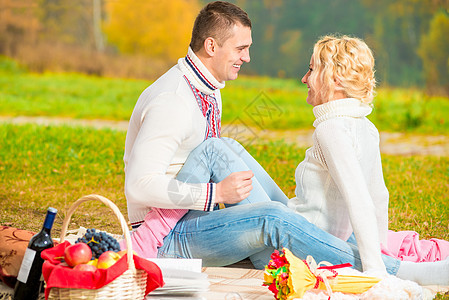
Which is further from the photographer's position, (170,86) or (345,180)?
(170,86)

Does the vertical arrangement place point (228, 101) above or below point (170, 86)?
below

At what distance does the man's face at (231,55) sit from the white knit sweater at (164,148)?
219 millimetres

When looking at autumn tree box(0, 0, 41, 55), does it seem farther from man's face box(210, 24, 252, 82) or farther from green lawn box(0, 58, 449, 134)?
man's face box(210, 24, 252, 82)

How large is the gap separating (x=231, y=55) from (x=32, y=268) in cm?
146

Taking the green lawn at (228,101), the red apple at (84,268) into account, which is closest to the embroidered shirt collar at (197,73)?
the red apple at (84,268)

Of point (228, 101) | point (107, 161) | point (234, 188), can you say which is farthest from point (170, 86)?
point (228, 101)

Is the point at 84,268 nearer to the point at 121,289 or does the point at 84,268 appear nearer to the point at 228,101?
the point at 121,289

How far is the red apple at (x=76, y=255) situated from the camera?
2252 mm

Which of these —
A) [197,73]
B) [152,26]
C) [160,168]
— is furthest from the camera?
[152,26]

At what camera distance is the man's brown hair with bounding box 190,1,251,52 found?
3158mm

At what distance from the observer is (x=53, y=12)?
59.9 ft

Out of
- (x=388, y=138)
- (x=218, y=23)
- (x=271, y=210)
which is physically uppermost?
(x=218, y=23)

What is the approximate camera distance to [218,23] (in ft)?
10.4

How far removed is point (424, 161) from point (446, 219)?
2391mm
